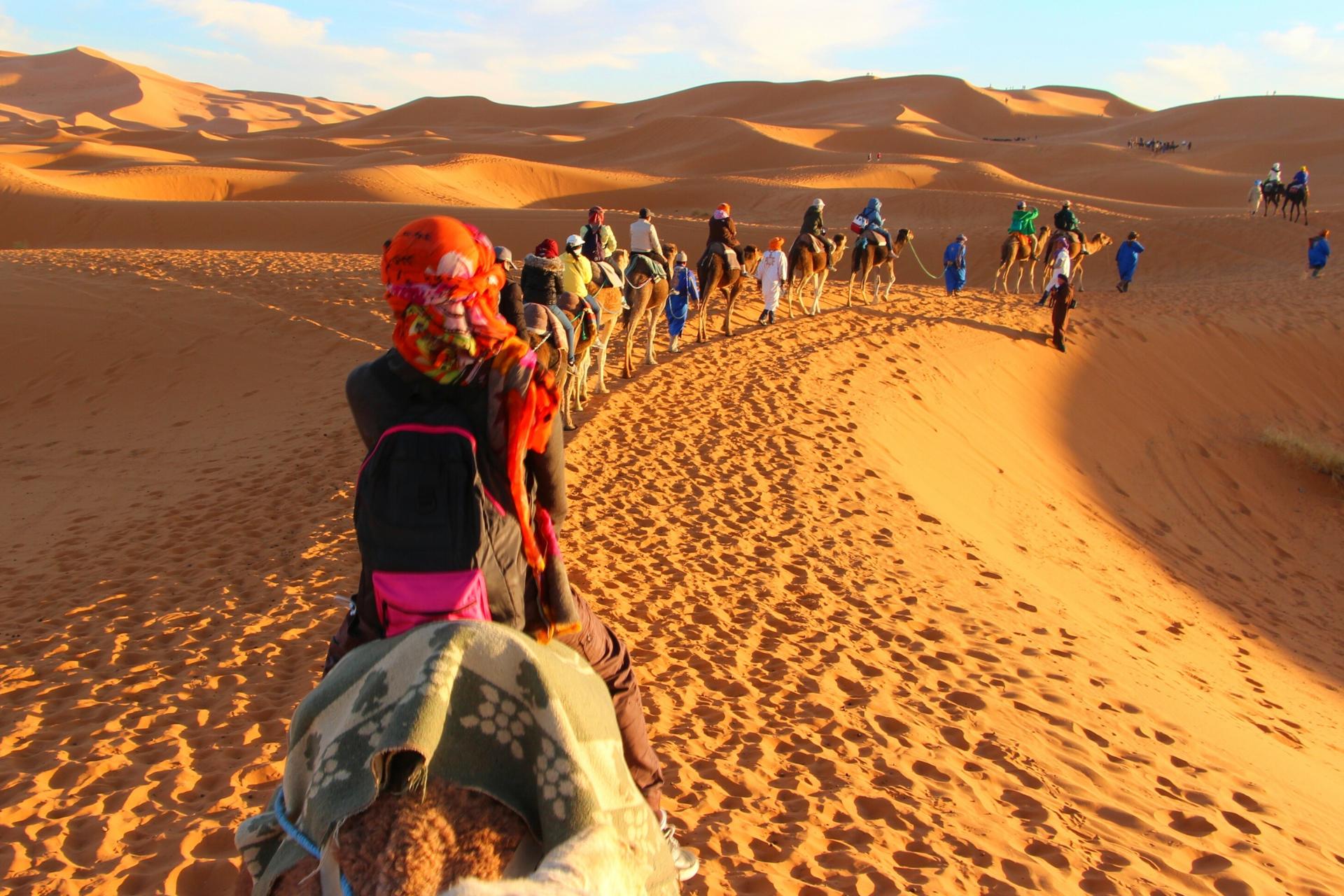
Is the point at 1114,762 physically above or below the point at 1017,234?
below

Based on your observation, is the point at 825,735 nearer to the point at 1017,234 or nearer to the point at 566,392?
the point at 566,392

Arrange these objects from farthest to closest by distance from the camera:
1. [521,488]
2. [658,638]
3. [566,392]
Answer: [566,392] → [658,638] → [521,488]

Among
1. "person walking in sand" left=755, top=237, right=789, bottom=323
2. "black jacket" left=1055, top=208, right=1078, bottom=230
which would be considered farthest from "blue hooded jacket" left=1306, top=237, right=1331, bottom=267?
"person walking in sand" left=755, top=237, right=789, bottom=323

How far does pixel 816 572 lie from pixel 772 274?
8.71 meters

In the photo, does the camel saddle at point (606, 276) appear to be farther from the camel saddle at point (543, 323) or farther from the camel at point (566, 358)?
the camel saddle at point (543, 323)

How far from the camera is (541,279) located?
313 inches

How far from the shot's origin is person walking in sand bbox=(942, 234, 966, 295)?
18.9m

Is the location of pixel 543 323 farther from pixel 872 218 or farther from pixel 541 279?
pixel 872 218

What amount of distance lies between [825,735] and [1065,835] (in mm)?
1229

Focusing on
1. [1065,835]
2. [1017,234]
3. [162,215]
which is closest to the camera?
[1065,835]

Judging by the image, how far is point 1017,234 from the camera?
764 inches

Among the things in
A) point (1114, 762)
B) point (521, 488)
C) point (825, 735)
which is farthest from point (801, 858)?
point (521, 488)

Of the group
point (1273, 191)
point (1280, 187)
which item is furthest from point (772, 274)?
point (1280, 187)

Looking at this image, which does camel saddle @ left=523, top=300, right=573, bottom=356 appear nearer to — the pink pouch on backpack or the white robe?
the pink pouch on backpack
